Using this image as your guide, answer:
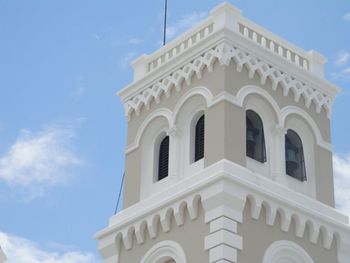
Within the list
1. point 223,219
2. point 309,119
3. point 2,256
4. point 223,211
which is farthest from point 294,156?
point 2,256

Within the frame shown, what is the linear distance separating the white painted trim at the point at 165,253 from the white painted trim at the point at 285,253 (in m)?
2.20

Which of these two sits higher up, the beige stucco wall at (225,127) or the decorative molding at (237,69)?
the decorative molding at (237,69)

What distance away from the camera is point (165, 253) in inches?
1141

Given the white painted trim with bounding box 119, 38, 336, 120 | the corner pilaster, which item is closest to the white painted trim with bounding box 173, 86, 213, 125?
the white painted trim with bounding box 119, 38, 336, 120

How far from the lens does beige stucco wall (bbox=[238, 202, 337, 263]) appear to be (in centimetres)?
2766

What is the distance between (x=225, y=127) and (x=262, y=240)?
3150 mm

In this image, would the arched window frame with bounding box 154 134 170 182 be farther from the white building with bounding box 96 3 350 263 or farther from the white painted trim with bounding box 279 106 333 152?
the white painted trim with bounding box 279 106 333 152

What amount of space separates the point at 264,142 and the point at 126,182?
4.32 metres

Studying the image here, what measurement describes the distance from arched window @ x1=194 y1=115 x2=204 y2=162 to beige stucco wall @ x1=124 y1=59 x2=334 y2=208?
2.14ft

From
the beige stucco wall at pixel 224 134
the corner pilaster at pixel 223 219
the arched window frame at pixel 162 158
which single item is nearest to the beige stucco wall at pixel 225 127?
the beige stucco wall at pixel 224 134

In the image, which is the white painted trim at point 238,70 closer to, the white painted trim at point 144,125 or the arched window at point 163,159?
the white painted trim at point 144,125

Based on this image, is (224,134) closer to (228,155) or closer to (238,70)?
(228,155)

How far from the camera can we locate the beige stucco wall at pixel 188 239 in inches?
1095

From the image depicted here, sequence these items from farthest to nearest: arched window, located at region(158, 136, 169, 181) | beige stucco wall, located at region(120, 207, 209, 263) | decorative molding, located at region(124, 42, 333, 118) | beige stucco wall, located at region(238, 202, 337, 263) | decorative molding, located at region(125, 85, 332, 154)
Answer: arched window, located at region(158, 136, 169, 181)
decorative molding, located at region(124, 42, 333, 118)
decorative molding, located at region(125, 85, 332, 154)
beige stucco wall, located at region(120, 207, 209, 263)
beige stucco wall, located at region(238, 202, 337, 263)
